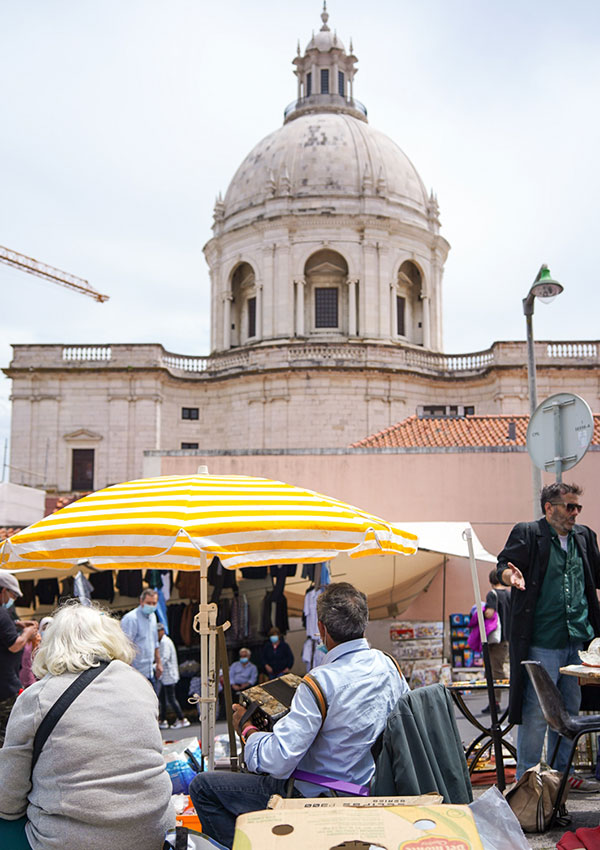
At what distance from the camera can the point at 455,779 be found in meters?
3.74

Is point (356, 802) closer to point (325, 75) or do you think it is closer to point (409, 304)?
point (409, 304)

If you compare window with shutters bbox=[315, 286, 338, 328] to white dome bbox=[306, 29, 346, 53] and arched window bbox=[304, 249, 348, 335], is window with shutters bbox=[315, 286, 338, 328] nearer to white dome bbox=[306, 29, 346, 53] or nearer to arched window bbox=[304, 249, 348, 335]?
arched window bbox=[304, 249, 348, 335]

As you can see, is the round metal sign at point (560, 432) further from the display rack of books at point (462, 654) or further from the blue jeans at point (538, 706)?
the display rack of books at point (462, 654)

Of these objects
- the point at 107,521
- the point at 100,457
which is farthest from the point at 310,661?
the point at 100,457

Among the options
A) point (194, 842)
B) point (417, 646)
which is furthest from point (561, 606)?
point (417, 646)

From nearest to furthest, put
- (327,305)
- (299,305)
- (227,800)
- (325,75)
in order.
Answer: (227,800) → (299,305) → (327,305) → (325,75)

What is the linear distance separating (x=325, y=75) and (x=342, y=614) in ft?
155

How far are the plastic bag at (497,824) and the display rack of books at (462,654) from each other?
9.74 m

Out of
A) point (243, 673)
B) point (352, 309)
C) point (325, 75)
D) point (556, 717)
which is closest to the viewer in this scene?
point (556, 717)

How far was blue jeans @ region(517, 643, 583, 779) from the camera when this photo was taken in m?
5.58

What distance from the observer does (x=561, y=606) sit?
5.61m

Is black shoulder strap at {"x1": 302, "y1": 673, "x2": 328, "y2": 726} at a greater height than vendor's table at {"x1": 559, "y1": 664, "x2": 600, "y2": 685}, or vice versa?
black shoulder strap at {"x1": 302, "y1": 673, "x2": 328, "y2": 726}

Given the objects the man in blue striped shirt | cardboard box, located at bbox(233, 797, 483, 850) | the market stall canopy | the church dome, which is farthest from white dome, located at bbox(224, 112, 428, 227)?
cardboard box, located at bbox(233, 797, 483, 850)

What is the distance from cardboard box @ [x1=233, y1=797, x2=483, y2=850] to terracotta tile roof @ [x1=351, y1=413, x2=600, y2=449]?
15704mm
